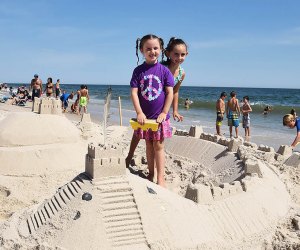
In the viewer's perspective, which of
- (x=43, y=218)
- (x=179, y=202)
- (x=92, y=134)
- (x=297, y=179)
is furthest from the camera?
(x=92, y=134)

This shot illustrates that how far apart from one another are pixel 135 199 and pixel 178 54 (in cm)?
226

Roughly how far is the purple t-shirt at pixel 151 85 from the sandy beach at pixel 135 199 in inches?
26.4

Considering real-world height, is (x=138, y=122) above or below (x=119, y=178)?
above

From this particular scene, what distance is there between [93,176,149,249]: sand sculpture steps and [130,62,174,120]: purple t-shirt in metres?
1.10

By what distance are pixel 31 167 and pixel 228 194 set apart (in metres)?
3.88

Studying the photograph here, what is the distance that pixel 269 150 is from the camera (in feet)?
29.6

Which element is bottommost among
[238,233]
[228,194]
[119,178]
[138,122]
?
[238,233]

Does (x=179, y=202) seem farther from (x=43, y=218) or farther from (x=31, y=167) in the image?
(x=31, y=167)

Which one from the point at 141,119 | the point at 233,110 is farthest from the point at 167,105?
the point at 233,110

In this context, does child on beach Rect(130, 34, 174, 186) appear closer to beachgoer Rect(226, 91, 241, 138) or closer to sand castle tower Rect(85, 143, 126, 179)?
sand castle tower Rect(85, 143, 126, 179)

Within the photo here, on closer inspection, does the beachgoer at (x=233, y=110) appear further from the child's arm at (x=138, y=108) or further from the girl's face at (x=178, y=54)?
the child's arm at (x=138, y=108)

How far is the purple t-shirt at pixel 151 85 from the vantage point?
5172 millimetres

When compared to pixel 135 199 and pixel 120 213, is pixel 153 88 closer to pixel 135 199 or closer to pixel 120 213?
pixel 135 199

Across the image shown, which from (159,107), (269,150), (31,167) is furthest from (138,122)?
(269,150)
